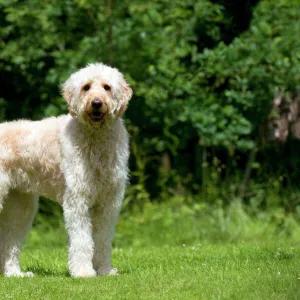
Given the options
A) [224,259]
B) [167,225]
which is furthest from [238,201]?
[224,259]

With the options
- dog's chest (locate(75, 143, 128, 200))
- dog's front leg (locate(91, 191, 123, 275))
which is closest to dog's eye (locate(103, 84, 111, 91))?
dog's chest (locate(75, 143, 128, 200))

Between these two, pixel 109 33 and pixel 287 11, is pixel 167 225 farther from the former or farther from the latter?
pixel 287 11

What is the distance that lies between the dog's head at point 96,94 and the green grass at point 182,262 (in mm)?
1417

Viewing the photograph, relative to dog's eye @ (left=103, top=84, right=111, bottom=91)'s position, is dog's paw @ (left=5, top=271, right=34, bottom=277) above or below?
below

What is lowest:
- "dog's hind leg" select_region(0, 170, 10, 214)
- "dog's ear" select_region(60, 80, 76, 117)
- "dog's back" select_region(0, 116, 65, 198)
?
"dog's hind leg" select_region(0, 170, 10, 214)

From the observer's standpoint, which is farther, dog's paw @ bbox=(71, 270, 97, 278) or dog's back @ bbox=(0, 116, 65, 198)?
dog's back @ bbox=(0, 116, 65, 198)

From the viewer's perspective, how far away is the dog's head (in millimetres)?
6656

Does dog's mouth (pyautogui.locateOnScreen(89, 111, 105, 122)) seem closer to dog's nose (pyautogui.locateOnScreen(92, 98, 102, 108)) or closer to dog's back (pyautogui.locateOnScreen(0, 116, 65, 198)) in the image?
dog's nose (pyautogui.locateOnScreen(92, 98, 102, 108))

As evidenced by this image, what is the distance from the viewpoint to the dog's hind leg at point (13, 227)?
744 cm

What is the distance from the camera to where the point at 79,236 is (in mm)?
6762

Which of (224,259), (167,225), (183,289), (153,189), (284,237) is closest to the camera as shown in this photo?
(183,289)

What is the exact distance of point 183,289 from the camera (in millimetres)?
6023

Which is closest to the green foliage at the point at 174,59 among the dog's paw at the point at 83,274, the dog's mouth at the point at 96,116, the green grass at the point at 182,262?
the green grass at the point at 182,262

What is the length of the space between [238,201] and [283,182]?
1320 millimetres
